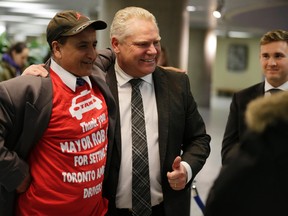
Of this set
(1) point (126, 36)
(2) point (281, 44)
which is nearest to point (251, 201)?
(1) point (126, 36)

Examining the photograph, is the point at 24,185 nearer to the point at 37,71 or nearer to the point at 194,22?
the point at 37,71

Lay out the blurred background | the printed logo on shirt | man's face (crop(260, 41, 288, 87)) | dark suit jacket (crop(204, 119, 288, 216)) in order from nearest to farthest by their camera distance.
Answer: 1. dark suit jacket (crop(204, 119, 288, 216))
2. the printed logo on shirt
3. man's face (crop(260, 41, 288, 87))
4. the blurred background

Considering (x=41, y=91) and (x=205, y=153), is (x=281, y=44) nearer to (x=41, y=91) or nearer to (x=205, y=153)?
(x=205, y=153)

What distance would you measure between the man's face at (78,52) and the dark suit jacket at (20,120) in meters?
0.12

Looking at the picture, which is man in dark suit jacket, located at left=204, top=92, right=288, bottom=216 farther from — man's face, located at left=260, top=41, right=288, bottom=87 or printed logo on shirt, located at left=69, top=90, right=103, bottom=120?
man's face, located at left=260, top=41, right=288, bottom=87

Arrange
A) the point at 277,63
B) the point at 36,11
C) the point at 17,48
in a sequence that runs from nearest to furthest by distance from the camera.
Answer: the point at 277,63 → the point at 17,48 → the point at 36,11

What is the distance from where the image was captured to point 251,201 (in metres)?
1.14

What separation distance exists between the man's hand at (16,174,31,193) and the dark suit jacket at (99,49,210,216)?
1.30 ft

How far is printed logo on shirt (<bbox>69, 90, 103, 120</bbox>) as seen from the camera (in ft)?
6.17

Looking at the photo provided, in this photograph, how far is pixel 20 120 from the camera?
1.80m

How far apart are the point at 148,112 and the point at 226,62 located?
2379cm

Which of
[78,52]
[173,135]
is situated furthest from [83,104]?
[173,135]

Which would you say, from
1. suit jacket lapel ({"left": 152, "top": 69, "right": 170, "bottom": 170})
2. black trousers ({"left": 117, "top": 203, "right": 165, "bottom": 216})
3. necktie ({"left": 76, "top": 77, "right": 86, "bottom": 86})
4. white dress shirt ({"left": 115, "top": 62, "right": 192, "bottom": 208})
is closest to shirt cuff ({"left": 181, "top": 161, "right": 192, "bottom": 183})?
white dress shirt ({"left": 115, "top": 62, "right": 192, "bottom": 208})

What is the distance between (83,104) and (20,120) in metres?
0.29
